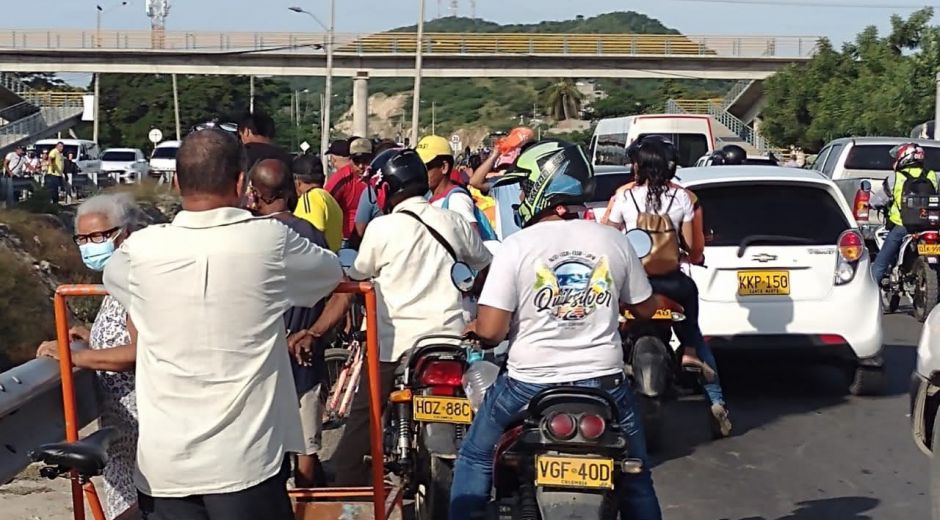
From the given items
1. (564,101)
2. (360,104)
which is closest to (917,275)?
(360,104)

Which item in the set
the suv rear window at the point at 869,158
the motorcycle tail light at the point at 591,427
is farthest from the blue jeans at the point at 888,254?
the motorcycle tail light at the point at 591,427

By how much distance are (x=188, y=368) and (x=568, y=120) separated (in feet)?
438

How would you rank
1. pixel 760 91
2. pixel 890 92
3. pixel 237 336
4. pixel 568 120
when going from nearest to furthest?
1. pixel 237 336
2. pixel 890 92
3. pixel 760 91
4. pixel 568 120

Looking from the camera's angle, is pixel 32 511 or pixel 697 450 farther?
pixel 697 450

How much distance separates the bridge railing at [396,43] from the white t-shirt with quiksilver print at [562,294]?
59810 mm

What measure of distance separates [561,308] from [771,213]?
206 inches

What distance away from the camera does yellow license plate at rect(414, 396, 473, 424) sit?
6.23 m

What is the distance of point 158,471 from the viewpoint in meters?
4.04

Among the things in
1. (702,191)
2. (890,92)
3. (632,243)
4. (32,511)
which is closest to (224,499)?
(632,243)

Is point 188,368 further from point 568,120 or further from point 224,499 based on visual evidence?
point 568,120

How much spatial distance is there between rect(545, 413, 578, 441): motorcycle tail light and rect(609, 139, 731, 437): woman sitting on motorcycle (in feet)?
12.3

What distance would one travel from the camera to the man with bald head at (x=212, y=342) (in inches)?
156

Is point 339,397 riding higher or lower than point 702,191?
lower

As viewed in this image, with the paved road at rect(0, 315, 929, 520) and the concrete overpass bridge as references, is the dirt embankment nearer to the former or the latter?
the paved road at rect(0, 315, 929, 520)
